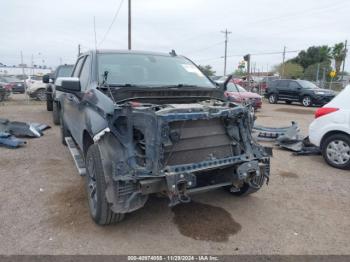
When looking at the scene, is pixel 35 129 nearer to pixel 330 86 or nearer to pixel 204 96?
pixel 204 96

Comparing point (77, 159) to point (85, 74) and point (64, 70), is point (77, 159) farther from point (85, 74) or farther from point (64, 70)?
point (64, 70)

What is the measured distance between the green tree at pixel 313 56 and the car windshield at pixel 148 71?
6047 centimetres

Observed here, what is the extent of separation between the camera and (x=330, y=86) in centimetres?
2811

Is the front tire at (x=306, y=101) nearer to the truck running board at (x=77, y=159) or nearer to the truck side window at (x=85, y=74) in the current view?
the truck running board at (x=77, y=159)

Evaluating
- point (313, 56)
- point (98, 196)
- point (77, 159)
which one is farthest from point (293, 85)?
point (313, 56)

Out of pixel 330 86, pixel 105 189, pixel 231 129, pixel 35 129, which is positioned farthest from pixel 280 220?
pixel 330 86

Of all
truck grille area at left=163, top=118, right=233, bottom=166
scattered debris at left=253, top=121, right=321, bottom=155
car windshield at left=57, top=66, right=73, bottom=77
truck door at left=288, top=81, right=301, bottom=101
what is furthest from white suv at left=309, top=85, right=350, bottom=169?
truck door at left=288, top=81, right=301, bottom=101

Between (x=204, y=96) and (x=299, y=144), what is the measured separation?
3907 mm

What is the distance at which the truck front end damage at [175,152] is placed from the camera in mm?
3215

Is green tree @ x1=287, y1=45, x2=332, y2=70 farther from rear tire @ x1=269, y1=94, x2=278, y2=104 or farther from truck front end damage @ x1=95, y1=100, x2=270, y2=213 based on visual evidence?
truck front end damage @ x1=95, y1=100, x2=270, y2=213

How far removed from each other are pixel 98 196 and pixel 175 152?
2.98 ft

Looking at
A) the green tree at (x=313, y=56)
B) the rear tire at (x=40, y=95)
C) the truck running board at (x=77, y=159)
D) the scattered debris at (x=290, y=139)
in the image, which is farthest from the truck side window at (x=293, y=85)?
the green tree at (x=313, y=56)

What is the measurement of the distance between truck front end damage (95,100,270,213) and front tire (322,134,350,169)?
2.64m

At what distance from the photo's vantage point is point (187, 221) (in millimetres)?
Answer: 3854
